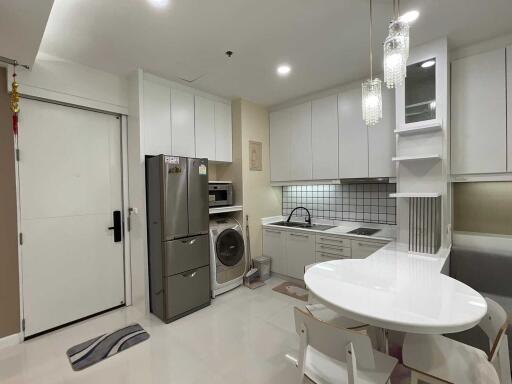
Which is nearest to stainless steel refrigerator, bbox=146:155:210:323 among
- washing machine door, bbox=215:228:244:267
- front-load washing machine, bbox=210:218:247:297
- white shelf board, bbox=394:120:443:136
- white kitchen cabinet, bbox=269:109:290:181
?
front-load washing machine, bbox=210:218:247:297

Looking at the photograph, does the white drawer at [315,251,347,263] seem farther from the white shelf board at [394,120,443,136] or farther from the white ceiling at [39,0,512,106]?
the white ceiling at [39,0,512,106]

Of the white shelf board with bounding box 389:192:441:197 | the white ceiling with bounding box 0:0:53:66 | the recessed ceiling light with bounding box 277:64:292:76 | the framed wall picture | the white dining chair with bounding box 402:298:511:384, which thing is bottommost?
the white dining chair with bounding box 402:298:511:384

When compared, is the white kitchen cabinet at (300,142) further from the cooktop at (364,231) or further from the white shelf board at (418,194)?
the white shelf board at (418,194)

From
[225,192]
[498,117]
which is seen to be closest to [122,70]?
[225,192]

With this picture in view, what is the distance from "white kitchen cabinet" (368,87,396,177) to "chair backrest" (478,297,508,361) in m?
1.79

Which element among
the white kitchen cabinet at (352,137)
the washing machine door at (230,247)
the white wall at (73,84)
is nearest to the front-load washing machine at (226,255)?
the washing machine door at (230,247)

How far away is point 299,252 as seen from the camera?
3.49 m

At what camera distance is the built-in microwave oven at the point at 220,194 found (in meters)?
3.40

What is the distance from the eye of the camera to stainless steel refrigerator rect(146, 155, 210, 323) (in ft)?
8.63

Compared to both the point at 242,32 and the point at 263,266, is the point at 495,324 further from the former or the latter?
the point at 263,266

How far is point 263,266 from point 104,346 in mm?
2144

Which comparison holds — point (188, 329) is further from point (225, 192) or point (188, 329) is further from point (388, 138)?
point (388, 138)

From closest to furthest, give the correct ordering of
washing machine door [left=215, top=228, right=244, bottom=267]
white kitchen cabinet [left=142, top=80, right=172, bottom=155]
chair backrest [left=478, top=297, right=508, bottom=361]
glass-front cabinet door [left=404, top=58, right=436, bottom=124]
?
chair backrest [left=478, top=297, right=508, bottom=361] → glass-front cabinet door [left=404, top=58, right=436, bottom=124] → white kitchen cabinet [left=142, top=80, right=172, bottom=155] → washing machine door [left=215, top=228, right=244, bottom=267]

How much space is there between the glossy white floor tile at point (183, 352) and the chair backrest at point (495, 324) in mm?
1281
